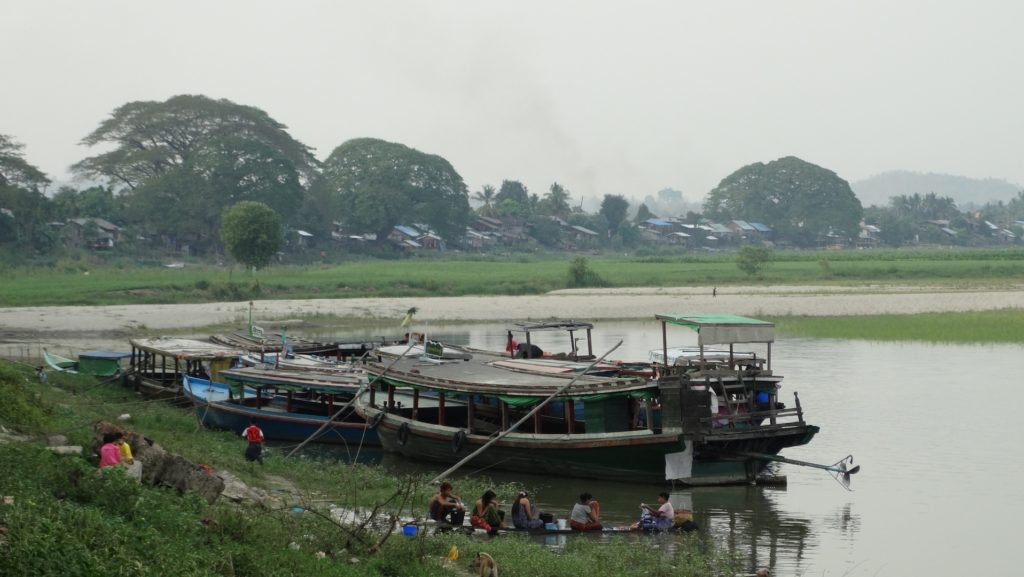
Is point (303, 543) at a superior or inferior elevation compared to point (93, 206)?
inferior

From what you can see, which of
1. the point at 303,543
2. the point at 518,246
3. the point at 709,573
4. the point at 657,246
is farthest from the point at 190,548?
the point at 657,246

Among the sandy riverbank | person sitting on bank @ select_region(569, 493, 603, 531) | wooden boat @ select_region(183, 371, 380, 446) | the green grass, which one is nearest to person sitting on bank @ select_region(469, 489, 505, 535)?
person sitting on bank @ select_region(569, 493, 603, 531)

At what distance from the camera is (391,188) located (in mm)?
88688

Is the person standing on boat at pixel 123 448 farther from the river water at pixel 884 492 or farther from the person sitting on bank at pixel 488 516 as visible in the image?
the river water at pixel 884 492

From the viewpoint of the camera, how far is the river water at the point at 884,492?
47.9 ft

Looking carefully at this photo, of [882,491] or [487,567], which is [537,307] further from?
[487,567]

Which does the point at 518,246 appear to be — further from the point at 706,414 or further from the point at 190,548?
the point at 190,548

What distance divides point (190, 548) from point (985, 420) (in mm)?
20341

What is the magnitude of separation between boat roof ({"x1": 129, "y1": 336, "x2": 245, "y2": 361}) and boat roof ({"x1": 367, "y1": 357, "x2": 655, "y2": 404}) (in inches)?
199

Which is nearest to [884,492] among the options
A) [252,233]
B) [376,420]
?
[376,420]

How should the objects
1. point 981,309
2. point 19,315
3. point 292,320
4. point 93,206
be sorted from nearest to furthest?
point 19,315 → point 292,320 → point 981,309 → point 93,206

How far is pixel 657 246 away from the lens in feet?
366

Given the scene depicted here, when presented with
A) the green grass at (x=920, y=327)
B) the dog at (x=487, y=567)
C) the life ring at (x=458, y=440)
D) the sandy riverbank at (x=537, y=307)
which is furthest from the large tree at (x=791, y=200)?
the dog at (x=487, y=567)

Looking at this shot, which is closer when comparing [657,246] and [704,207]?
[657,246]
